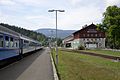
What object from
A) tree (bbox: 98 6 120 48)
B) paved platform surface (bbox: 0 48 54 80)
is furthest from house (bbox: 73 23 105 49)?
paved platform surface (bbox: 0 48 54 80)

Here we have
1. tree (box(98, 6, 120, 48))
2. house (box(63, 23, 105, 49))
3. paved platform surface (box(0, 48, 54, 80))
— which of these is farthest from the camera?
house (box(63, 23, 105, 49))

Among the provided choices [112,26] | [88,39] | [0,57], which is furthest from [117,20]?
[0,57]

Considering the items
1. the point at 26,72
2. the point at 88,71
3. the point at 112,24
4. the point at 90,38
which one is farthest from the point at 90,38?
the point at 26,72

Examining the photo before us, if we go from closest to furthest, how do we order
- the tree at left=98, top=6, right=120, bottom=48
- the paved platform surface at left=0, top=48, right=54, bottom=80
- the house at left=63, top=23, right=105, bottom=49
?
the paved platform surface at left=0, top=48, right=54, bottom=80
the tree at left=98, top=6, right=120, bottom=48
the house at left=63, top=23, right=105, bottom=49

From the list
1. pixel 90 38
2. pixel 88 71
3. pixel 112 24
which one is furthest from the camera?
pixel 90 38

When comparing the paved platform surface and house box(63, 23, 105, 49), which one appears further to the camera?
house box(63, 23, 105, 49)

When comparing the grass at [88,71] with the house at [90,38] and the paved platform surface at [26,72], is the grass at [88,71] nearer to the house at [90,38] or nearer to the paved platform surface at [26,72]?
the paved platform surface at [26,72]

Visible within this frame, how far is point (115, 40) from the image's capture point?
7762 cm

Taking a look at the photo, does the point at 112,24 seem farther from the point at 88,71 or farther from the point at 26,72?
the point at 26,72

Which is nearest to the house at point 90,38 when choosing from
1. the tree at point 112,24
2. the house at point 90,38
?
the house at point 90,38

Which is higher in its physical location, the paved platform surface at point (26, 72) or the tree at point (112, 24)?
the tree at point (112, 24)

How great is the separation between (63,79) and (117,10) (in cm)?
7043

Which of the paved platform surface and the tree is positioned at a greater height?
the tree

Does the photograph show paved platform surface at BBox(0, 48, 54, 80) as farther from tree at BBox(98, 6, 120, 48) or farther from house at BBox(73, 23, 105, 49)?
house at BBox(73, 23, 105, 49)
